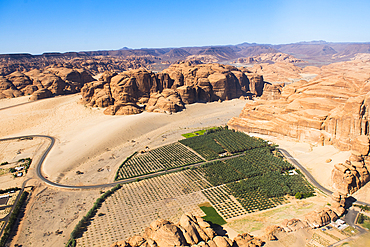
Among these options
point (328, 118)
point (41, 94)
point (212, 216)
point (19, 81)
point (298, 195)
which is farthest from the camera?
point (19, 81)

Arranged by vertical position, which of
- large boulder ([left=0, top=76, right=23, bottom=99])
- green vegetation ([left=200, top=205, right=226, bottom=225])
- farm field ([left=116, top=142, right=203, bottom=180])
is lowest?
green vegetation ([left=200, top=205, right=226, bottom=225])

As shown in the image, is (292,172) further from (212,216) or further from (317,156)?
(212,216)

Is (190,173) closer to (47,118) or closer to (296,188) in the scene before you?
(296,188)

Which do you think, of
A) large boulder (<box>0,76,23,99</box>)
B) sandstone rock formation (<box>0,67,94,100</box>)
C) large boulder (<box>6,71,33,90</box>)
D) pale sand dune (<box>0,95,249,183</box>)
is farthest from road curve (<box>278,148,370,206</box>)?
large boulder (<box>6,71,33,90</box>)

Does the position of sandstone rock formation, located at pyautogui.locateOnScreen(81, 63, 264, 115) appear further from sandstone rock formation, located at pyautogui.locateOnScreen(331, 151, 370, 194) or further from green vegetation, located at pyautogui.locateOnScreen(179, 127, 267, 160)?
sandstone rock formation, located at pyautogui.locateOnScreen(331, 151, 370, 194)

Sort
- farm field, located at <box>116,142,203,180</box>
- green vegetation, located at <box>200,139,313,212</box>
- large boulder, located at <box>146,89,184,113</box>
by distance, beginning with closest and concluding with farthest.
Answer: green vegetation, located at <box>200,139,313,212</box> < farm field, located at <box>116,142,203,180</box> < large boulder, located at <box>146,89,184,113</box>

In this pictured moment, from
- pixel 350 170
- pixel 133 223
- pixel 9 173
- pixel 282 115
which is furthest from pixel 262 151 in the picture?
pixel 9 173

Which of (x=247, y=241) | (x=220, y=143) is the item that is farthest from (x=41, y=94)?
(x=247, y=241)
